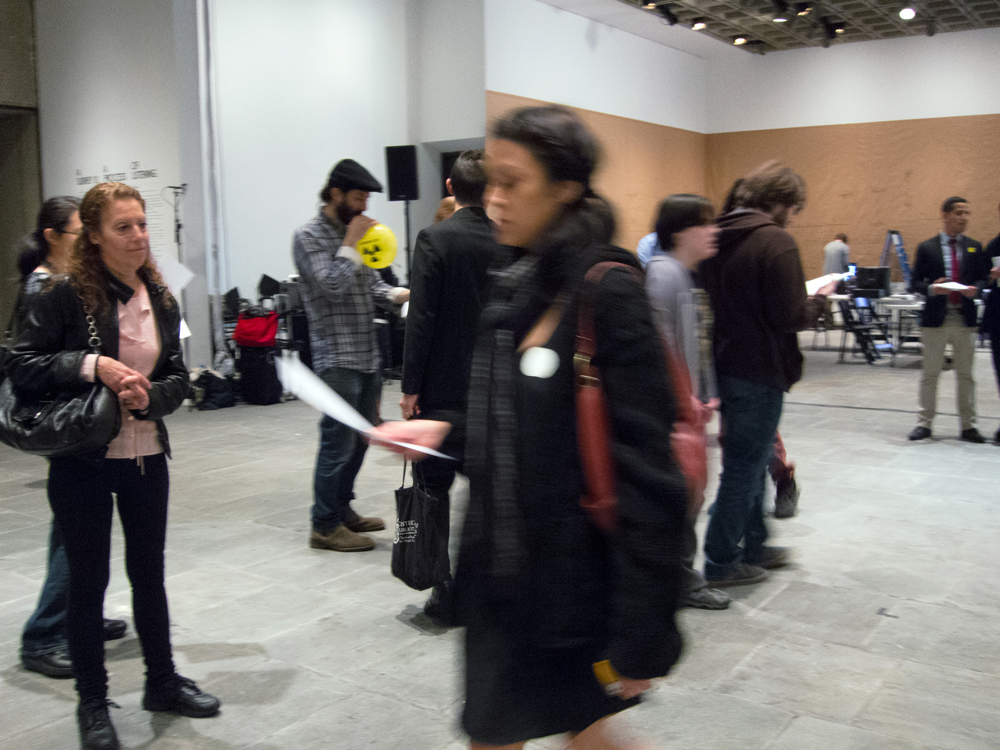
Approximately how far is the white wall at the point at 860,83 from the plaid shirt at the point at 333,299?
14245 mm

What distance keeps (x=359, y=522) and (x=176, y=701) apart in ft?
5.88

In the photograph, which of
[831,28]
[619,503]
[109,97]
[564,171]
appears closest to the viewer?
[619,503]

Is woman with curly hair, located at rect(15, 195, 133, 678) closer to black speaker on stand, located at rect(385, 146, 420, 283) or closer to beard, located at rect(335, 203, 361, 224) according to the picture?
beard, located at rect(335, 203, 361, 224)

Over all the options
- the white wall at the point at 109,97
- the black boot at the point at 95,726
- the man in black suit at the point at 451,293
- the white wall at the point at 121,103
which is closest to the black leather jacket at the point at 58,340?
the black boot at the point at 95,726

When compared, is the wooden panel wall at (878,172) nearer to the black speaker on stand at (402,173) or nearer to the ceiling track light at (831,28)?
the ceiling track light at (831,28)

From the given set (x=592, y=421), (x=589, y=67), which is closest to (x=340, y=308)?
(x=592, y=421)

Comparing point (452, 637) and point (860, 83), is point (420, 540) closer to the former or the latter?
point (452, 637)

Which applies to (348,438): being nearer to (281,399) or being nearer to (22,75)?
(281,399)

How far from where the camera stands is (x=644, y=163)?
51.2 ft

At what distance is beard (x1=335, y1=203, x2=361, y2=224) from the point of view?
4016mm

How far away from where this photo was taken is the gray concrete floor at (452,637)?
8.29 feet

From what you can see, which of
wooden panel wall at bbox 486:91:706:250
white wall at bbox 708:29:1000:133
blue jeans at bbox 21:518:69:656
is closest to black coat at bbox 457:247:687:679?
blue jeans at bbox 21:518:69:656

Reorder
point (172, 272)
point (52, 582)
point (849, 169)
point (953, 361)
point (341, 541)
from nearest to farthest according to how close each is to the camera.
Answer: point (52, 582), point (341, 541), point (172, 272), point (953, 361), point (849, 169)

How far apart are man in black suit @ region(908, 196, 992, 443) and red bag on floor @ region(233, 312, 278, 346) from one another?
557 centimetres
